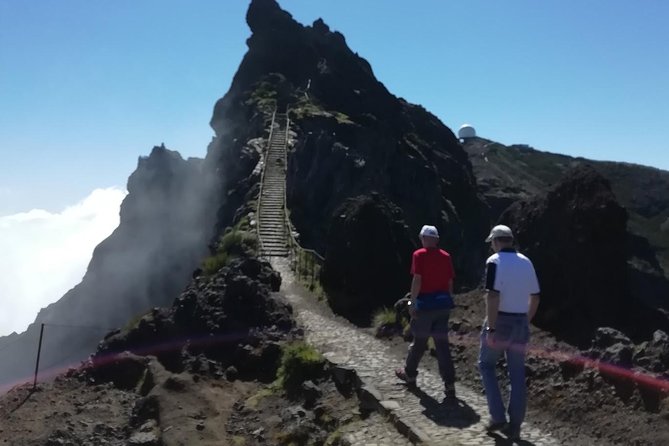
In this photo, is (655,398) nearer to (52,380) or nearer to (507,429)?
(507,429)

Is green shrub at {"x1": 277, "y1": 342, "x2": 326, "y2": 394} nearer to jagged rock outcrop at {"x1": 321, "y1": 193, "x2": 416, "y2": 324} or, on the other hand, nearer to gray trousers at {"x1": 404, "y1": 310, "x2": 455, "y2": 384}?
gray trousers at {"x1": 404, "y1": 310, "x2": 455, "y2": 384}

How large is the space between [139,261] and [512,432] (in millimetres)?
63382

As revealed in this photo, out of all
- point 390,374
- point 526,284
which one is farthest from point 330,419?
point 526,284

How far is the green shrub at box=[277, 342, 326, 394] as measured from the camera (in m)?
12.9

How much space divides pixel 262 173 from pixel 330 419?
117 ft

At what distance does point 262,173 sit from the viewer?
45.3 m

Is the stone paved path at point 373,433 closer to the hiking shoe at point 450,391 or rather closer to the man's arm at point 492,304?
the hiking shoe at point 450,391

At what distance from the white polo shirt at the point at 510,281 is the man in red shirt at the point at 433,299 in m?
1.90

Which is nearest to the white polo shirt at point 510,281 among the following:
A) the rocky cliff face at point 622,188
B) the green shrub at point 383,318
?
the green shrub at point 383,318

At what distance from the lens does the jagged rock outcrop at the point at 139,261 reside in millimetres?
61000

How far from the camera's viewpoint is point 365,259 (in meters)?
19.8

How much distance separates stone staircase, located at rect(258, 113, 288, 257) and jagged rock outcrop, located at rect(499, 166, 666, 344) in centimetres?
1734

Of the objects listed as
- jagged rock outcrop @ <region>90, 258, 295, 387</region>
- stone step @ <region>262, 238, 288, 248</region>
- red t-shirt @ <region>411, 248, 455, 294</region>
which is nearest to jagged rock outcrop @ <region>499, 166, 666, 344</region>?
red t-shirt @ <region>411, 248, 455, 294</region>

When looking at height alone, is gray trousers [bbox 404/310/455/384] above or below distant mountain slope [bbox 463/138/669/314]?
below
